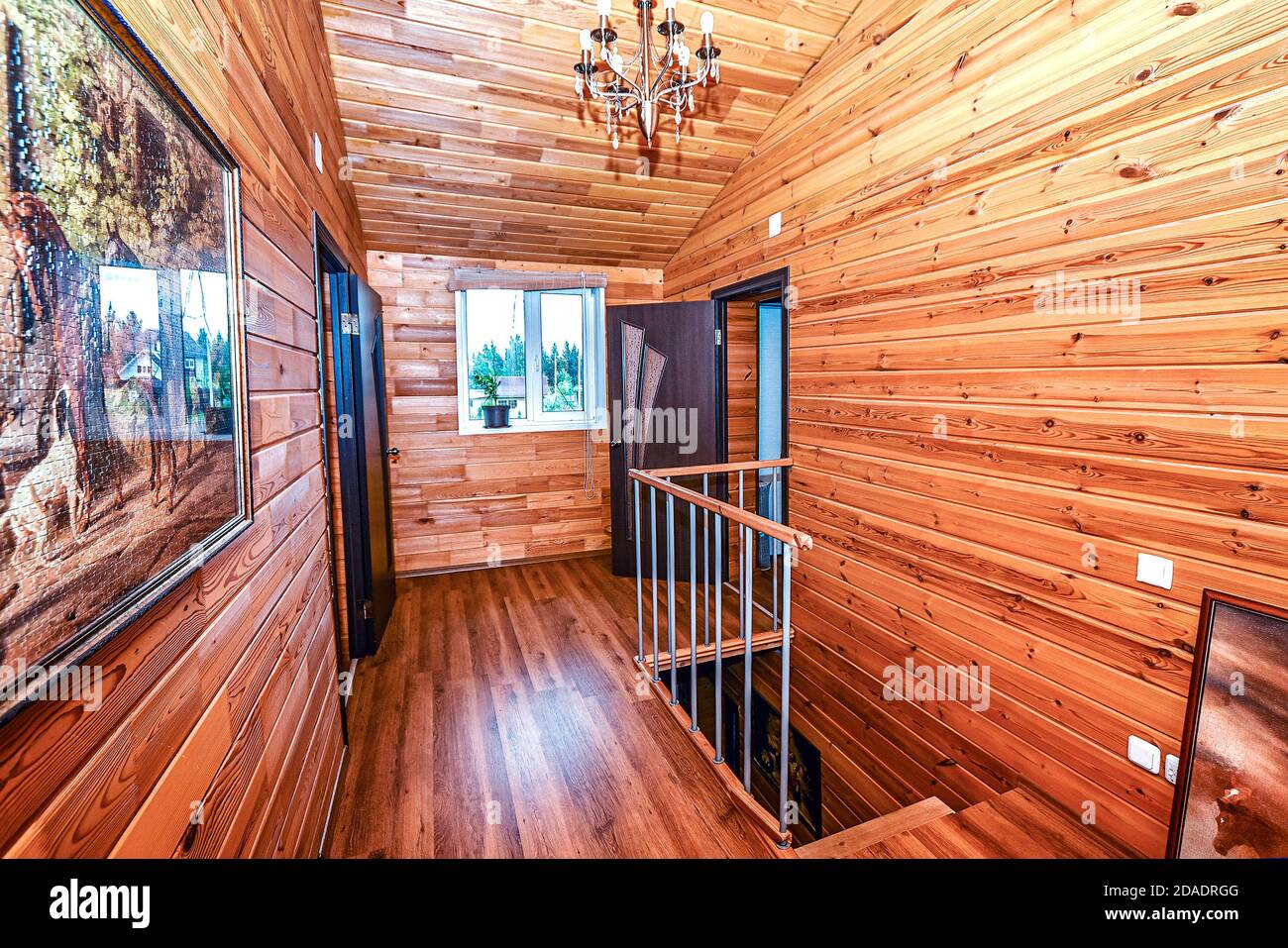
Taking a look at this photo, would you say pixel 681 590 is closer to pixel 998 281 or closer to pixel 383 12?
pixel 998 281

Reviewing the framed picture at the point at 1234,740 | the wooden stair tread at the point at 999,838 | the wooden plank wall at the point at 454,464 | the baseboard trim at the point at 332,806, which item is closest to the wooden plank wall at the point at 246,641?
the baseboard trim at the point at 332,806

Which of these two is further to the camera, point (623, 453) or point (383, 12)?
point (623, 453)

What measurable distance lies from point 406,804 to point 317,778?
1.17 ft

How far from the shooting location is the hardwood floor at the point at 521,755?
1935mm

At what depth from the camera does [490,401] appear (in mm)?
4785

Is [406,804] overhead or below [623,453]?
below

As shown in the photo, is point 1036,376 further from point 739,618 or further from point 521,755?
point 521,755

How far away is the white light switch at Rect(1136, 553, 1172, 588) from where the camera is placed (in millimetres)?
1669

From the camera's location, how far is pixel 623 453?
14.9ft

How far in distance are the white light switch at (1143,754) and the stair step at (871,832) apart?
0.56 m

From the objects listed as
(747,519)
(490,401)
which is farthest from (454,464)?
(747,519)

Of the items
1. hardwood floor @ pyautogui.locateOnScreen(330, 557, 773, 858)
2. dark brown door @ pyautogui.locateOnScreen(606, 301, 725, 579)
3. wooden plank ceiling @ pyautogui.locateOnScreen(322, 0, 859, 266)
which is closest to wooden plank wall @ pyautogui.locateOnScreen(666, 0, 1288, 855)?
wooden plank ceiling @ pyautogui.locateOnScreen(322, 0, 859, 266)

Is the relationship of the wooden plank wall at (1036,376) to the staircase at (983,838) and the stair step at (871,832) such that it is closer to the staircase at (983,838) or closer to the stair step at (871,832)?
the staircase at (983,838)
